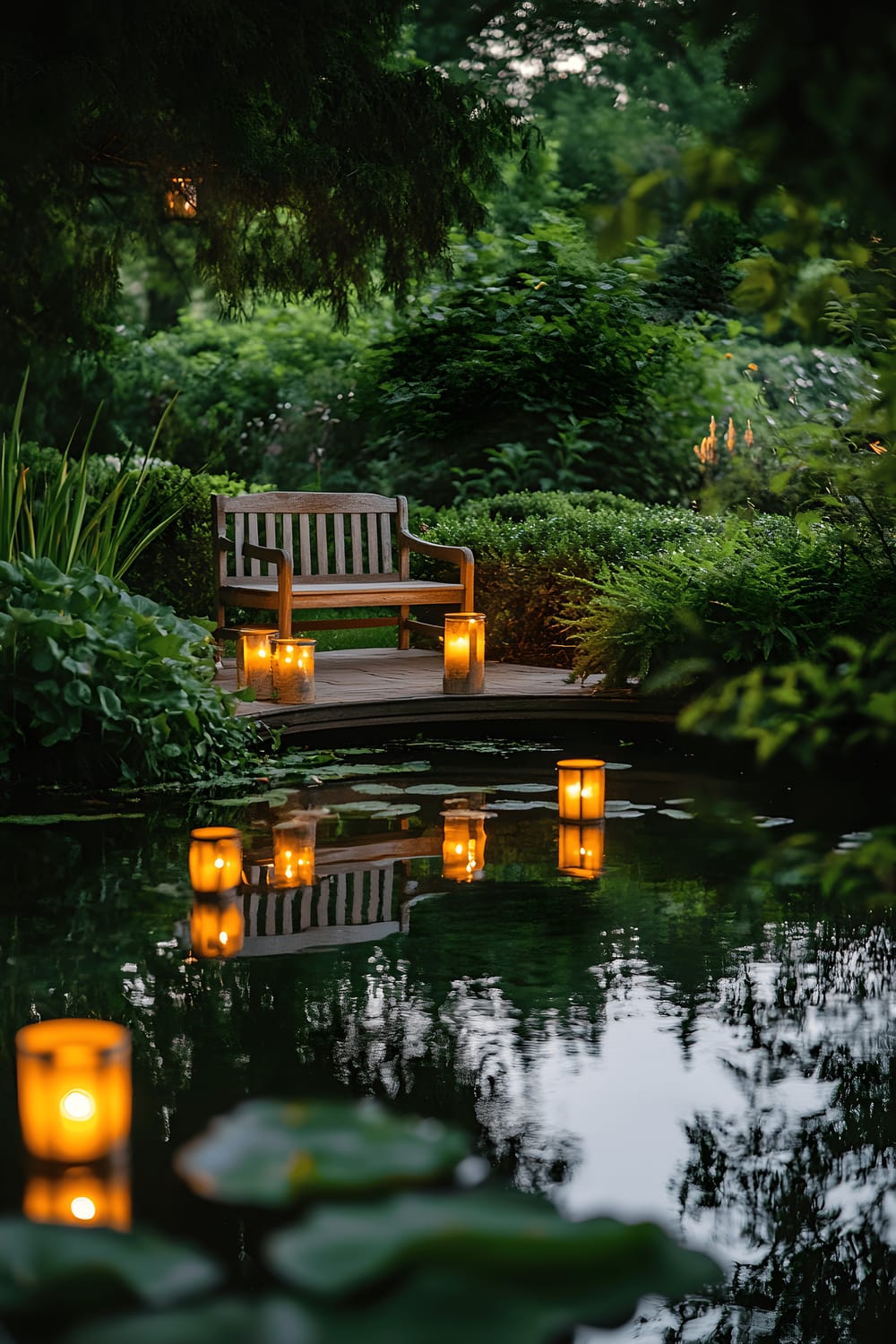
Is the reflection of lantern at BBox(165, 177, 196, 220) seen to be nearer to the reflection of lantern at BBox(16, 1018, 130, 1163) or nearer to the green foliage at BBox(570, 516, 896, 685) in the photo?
the green foliage at BBox(570, 516, 896, 685)

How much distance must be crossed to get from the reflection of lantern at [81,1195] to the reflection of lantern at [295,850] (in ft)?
5.95

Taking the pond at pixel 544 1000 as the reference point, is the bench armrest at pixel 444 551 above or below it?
above

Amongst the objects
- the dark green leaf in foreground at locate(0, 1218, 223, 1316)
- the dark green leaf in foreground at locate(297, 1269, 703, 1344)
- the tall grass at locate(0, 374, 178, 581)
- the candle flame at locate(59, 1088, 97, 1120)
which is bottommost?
the candle flame at locate(59, 1088, 97, 1120)

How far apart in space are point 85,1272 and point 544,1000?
248 centimetres

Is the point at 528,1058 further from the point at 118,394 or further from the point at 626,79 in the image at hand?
the point at 118,394

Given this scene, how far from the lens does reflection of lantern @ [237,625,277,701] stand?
666 centimetres

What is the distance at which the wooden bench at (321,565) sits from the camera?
6957 millimetres

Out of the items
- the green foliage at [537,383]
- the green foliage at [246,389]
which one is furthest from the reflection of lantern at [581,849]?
the green foliage at [246,389]

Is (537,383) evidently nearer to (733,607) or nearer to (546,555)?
(546,555)

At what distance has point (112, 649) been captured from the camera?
5.14 metres

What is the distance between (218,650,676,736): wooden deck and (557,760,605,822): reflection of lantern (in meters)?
1.59

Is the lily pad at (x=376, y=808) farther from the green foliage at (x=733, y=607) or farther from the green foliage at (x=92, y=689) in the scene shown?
the green foliage at (x=733, y=607)

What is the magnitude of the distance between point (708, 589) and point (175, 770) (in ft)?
8.34

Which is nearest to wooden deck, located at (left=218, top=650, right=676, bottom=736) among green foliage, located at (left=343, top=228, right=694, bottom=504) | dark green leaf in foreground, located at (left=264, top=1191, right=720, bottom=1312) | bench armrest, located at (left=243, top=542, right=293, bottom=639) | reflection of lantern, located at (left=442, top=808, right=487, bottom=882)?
bench armrest, located at (left=243, top=542, right=293, bottom=639)
